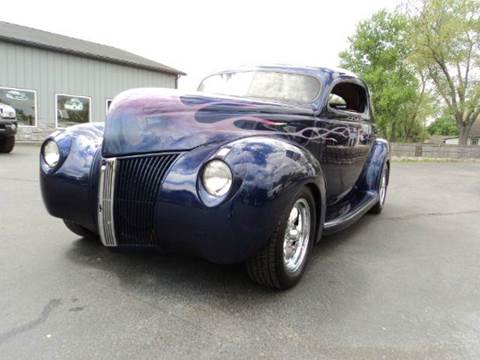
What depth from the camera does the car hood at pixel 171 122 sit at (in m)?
2.47

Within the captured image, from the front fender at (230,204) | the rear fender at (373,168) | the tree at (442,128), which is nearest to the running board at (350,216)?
the rear fender at (373,168)

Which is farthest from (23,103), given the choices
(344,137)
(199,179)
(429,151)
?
(429,151)

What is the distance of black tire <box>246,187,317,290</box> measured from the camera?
244 cm

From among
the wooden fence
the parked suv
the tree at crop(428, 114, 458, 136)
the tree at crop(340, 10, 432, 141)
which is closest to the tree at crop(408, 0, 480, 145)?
the tree at crop(340, 10, 432, 141)

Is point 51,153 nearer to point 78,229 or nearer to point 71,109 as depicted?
point 78,229

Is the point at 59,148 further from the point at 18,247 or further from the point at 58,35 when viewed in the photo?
the point at 58,35

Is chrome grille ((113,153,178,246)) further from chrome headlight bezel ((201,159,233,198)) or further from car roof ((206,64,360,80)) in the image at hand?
car roof ((206,64,360,80))

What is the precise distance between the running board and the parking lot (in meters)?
0.30

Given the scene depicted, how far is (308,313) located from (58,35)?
20058 millimetres

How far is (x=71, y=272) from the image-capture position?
112 inches

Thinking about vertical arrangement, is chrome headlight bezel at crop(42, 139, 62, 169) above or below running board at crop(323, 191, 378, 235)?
above

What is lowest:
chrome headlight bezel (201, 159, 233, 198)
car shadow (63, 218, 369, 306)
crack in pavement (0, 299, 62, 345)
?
crack in pavement (0, 299, 62, 345)

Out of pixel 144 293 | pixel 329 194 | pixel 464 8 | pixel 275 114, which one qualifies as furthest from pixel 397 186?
pixel 464 8

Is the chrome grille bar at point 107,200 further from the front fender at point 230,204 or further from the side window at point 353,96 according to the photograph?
the side window at point 353,96
